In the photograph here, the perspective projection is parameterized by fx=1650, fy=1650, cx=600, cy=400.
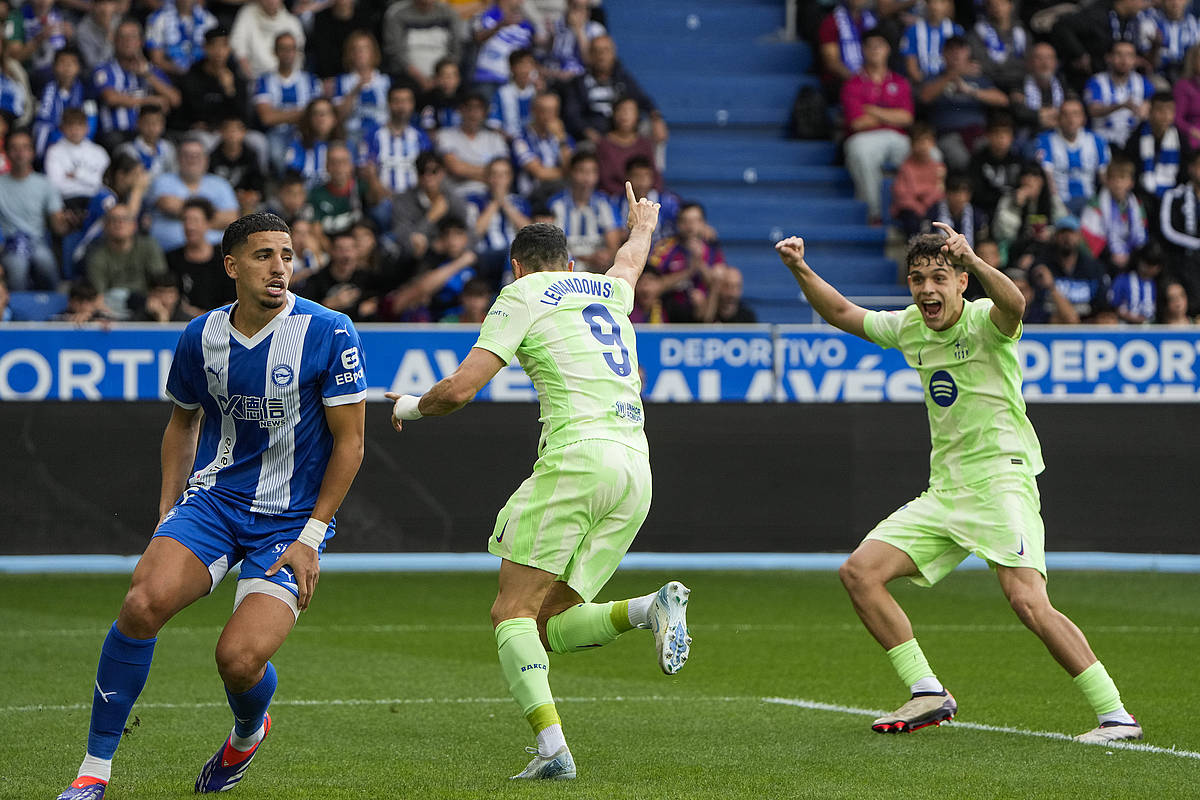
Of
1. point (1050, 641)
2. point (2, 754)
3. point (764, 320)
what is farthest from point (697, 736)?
point (764, 320)

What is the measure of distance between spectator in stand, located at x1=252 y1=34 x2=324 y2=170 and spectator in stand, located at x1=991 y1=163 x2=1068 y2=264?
7.27 metres

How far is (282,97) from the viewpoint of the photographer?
17188 mm

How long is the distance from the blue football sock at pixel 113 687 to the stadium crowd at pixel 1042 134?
1207 centimetres

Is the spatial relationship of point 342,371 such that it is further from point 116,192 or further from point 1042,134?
point 1042,134

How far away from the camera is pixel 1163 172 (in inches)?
727

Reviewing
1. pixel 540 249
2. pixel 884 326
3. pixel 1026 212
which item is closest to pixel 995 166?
pixel 1026 212

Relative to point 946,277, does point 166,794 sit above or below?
below

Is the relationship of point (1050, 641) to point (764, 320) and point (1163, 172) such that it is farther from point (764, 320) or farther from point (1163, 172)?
point (1163, 172)

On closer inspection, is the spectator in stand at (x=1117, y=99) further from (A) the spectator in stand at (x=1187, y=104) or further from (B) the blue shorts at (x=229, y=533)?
(B) the blue shorts at (x=229, y=533)

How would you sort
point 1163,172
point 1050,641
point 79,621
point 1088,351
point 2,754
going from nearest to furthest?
point 2,754 → point 1050,641 → point 79,621 → point 1088,351 → point 1163,172

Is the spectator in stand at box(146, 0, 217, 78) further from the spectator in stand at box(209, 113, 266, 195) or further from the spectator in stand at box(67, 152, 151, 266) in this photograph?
the spectator in stand at box(67, 152, 151, 266)

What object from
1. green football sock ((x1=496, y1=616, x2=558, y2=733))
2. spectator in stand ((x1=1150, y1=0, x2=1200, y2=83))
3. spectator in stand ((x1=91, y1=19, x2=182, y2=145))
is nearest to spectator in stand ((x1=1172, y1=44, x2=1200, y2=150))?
spectator in stand ((x1=1150, y1=0, x2=1200, y2=83))

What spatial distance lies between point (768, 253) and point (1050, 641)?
12.0 meters

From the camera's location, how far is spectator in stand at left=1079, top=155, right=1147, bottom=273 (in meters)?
17.7
